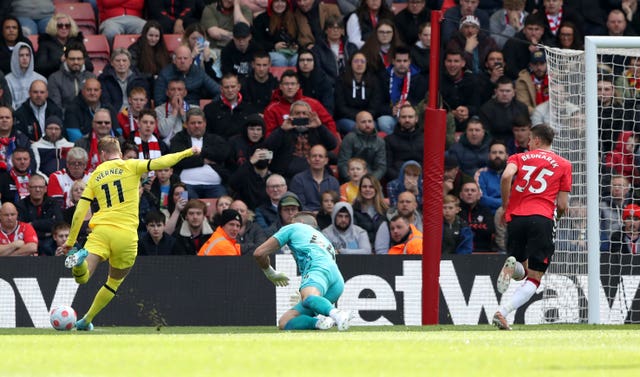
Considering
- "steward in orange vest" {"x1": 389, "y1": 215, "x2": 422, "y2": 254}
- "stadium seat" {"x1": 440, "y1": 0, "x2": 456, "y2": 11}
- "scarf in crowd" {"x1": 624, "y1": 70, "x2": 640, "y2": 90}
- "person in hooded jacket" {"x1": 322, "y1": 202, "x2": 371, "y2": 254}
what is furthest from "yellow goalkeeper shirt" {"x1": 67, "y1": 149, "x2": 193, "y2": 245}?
"stadium seat" {"x1": 440, "y1": 0, "x2": 456, "y2": 11}

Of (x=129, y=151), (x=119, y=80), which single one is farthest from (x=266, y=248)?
(x=119, y=80)

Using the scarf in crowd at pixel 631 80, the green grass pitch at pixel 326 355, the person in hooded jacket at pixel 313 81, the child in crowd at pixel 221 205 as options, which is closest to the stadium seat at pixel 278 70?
the person in hooded jacket at pixel 313 81

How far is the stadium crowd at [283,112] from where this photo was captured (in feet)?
54.3

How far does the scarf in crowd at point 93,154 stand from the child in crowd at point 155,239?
1539 millimetres

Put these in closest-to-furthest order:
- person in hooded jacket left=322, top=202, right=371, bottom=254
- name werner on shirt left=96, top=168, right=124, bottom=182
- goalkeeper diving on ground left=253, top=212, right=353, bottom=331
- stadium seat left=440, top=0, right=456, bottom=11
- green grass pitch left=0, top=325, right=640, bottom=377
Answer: green grass pitch left=0, top=325, right=640, bottom=377
goalkeeper diving on ground left=253, top=212, right=353, bottom=331
name werner on shirt left=96, top=168, right=124, bottom=182
person in hooded jacket left=322, top=202, right=371, bottom=254
stadium seat left=440, top=0, right=456, bottom=11

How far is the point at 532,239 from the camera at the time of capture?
1319 centimetres

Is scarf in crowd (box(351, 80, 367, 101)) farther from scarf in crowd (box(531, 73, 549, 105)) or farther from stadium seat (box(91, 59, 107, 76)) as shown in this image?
stadium seat (box(91, 59, 107, 76))

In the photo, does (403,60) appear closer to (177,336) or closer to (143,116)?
(143,116)

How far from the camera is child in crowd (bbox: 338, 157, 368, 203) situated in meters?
17.5

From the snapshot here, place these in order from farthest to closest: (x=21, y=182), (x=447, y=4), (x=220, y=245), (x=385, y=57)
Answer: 1. (x=447, y=4)
2. (x=385, y=57)
3. (x=21, y=182)
4. (x=220, y=245)

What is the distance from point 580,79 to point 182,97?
5768 mm

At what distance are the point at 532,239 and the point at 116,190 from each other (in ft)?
13.9

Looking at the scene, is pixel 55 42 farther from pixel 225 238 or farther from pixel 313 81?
pixel 225 238

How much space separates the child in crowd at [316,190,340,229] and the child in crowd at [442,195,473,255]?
1.39 m
